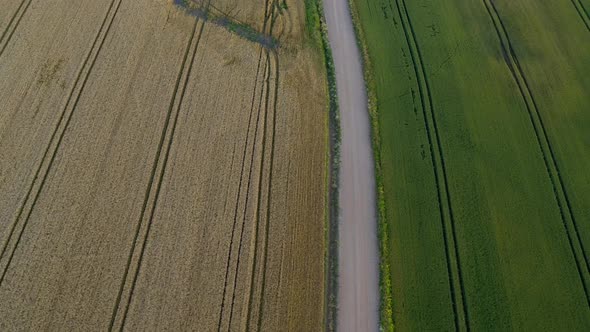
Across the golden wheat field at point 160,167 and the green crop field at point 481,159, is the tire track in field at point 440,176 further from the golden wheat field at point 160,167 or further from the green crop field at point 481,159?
the golden wheat field at point 160,167

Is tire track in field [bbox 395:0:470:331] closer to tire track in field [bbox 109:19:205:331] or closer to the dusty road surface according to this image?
the dusty road surface

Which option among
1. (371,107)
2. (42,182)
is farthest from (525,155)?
(42,182)

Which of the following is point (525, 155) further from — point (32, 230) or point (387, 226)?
point (32, 230)

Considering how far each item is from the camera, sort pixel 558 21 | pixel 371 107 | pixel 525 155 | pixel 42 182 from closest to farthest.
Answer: pixel 42 182 < pixel 525 155 < pixel 371 107 < pixel 558 21

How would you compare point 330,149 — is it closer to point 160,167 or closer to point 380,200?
point 380,200

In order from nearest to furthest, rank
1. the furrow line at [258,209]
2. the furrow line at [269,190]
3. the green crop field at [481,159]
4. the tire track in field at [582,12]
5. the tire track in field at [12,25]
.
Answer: the furrow line at [258,209], the furrow line at [269,190], the green crop field at [481,159], the tire track in field at [12,25], the tire track in field at [582,12]

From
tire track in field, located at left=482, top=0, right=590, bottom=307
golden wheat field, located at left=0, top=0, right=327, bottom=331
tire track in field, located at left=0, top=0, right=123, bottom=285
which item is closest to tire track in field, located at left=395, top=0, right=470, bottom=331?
tire track in field, located at left=482, top=0, right=590, bottom=307

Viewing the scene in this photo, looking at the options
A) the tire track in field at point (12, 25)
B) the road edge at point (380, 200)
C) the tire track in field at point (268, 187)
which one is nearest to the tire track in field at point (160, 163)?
the tire track in field at point (268, 187)

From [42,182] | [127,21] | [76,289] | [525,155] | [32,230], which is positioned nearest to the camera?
[76,289]
